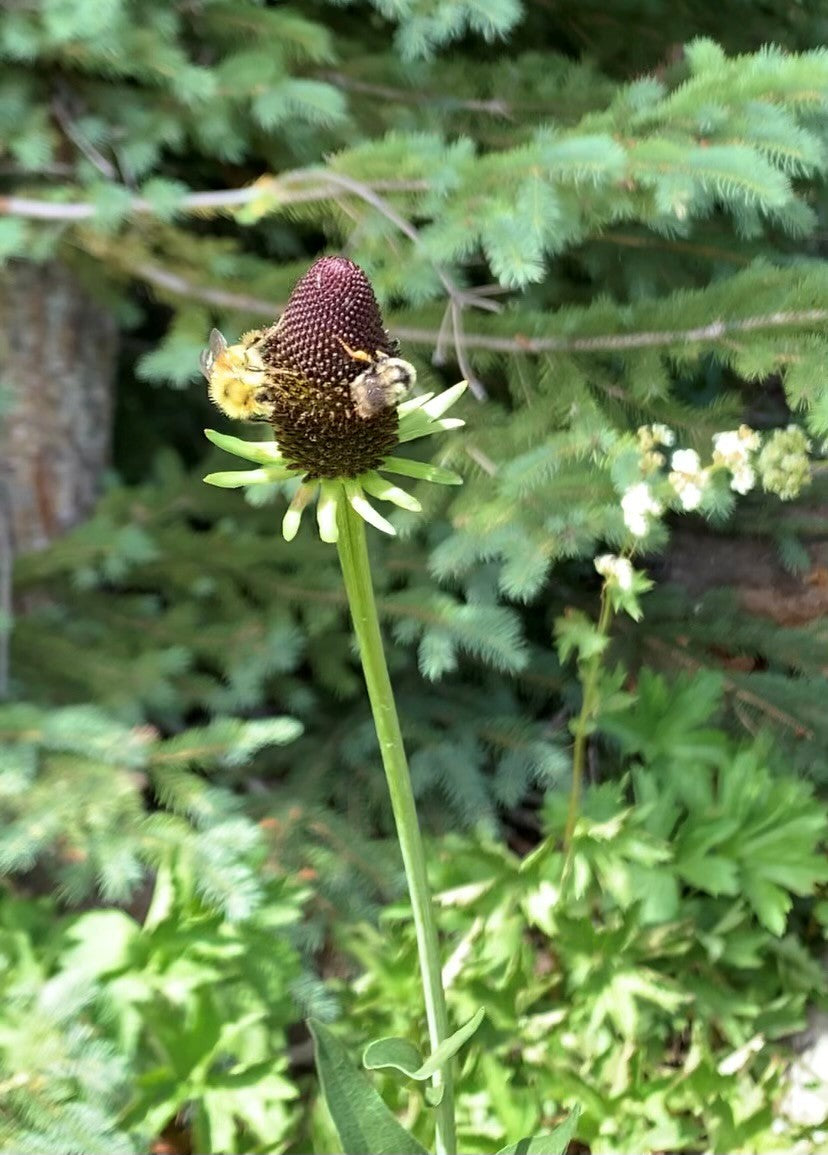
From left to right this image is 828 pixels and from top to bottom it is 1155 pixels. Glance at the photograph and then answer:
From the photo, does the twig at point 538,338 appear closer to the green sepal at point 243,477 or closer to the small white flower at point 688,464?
the small white flower at point 688,464

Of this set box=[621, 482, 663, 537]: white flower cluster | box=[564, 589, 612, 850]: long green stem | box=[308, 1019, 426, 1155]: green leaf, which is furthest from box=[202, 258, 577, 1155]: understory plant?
Result: box=[564, 589, 612, 850]: long green stem

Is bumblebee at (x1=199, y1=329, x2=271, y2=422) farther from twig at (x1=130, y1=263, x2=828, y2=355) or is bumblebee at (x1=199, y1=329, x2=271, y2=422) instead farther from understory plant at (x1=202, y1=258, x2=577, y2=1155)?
twig at (x1=130, y1=263, x2=828, y2=355)

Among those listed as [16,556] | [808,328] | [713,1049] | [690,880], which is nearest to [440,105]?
[808,328]

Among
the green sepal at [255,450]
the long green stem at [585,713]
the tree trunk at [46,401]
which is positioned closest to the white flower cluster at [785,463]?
the long green stem at [585,713]

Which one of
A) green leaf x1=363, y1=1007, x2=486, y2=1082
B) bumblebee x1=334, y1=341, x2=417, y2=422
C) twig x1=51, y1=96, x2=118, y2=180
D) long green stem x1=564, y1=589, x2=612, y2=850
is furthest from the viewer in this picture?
twig x1=51, y1=96, x2=118, y2=180

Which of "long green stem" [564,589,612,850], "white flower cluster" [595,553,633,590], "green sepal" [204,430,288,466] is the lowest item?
"long green stem" [564,589,612,850]

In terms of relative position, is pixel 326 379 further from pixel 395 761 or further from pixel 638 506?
pixel 638 506
